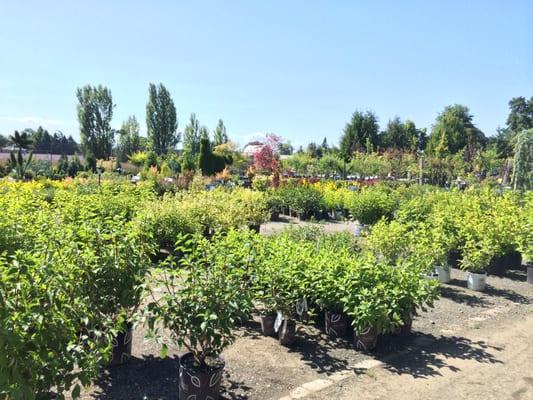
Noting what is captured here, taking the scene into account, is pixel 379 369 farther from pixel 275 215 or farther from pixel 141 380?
pixel 275 215

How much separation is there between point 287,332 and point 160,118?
48.7m

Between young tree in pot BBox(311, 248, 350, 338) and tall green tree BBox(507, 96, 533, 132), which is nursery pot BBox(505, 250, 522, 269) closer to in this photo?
young tree in pot BBox(311, 248, 350, 338)

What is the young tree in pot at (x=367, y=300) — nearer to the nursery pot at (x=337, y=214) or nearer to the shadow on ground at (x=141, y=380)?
the shadow on ground at (x=141, y=380)

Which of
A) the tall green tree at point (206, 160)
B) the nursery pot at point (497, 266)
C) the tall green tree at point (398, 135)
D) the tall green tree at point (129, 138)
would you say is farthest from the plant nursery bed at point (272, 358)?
the tall green tree at point (129, 138)

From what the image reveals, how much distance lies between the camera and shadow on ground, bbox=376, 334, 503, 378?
4.03m

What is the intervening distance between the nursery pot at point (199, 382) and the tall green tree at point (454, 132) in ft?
134

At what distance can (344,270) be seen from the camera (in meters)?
→ 4.53

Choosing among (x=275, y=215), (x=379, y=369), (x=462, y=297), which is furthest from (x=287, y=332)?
(x=275, y=215)

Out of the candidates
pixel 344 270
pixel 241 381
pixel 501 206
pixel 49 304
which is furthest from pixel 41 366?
pixel 501 206

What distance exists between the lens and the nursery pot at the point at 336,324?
4.56 metres

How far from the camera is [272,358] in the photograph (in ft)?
13.4

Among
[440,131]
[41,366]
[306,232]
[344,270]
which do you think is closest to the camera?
[41,366]

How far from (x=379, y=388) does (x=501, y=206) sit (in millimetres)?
7000

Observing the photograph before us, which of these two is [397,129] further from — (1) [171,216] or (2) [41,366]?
(2) [41,366]
